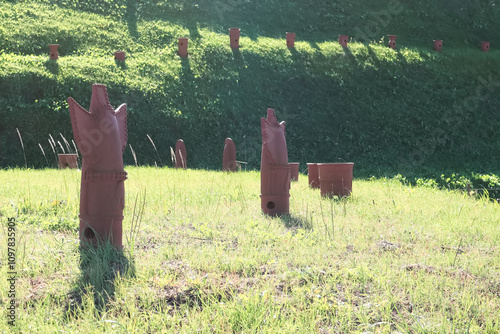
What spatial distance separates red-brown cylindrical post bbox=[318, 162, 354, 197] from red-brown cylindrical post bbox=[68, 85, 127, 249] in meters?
4.67

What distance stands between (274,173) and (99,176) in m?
3.02

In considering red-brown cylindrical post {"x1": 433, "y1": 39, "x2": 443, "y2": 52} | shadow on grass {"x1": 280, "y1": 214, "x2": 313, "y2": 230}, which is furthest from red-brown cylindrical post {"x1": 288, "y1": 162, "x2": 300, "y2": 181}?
red-brown cylindrical post {"x1": 433, "y1": 39, "x2": 443, "y2": 52}

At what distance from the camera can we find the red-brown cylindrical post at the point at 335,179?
877 centimetres

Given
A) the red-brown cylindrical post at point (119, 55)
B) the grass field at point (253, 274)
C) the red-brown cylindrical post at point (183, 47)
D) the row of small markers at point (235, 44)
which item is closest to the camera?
the grass field at point (253, 274)

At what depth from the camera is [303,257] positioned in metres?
4.74

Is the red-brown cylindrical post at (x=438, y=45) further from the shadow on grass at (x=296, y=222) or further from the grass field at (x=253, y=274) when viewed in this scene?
the shadow on grass at (x=296, y=222)

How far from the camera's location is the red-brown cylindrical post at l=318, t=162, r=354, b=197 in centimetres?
877

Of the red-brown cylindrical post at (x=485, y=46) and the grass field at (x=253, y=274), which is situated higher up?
the red-brown cylindrical post at (x=485, y=46)

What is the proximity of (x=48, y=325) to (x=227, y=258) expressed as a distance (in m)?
1.69

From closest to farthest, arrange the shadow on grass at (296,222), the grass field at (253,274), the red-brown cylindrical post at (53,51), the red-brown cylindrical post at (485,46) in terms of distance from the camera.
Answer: the grass field at (253,274), the shadow on grass at (296,222), the red-brown cylindrical post at (53,51), the red-brown cylindrical post at (485,46)

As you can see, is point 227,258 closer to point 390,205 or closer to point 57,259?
point 57,259

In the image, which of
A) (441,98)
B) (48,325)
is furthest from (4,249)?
(441,98)

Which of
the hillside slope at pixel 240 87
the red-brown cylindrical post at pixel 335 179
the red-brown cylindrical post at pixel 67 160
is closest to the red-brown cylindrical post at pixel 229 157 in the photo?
the hillside slope at pixel 240 87

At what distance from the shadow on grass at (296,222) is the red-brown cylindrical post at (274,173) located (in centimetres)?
27
